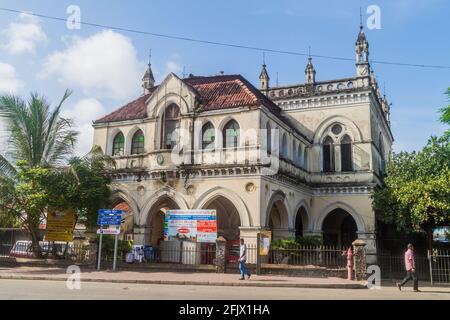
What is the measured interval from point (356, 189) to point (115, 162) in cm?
1409

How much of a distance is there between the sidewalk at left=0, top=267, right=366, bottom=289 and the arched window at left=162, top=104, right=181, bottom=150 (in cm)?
699

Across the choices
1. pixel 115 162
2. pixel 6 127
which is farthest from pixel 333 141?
pixel 6 127

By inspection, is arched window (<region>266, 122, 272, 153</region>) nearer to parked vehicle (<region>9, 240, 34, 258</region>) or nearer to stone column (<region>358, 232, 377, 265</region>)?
stone column (<region>358, 232, 377, 265</region>)

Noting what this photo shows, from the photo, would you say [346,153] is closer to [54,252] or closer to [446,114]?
[446,114]

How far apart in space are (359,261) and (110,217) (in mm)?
10344

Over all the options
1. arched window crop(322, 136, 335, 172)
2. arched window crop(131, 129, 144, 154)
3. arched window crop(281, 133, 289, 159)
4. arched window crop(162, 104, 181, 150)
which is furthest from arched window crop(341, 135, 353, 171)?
arched window crop(131, 129, 144, 154)

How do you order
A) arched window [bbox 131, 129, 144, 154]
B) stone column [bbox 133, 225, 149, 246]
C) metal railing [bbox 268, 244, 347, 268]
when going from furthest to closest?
1. arched window [bbox 131, 129, 144, 154]
2. stone column [bbox 133, 225, 149, 246]
3. metal railing [bbox 268, 244, 347, 268]

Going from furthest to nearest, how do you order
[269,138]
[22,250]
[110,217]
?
[22,250] → [269,138] → [110,217]

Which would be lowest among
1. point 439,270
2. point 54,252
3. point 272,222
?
point 439,270

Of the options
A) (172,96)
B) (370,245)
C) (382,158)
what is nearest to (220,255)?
(172,96)

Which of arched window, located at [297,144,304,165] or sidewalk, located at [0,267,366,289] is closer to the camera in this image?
sidewalk, located at [0,267,366,289]

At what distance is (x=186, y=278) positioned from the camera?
16.3 m

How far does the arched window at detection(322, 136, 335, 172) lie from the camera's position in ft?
89.2

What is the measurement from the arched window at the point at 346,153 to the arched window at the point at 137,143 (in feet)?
40.2
